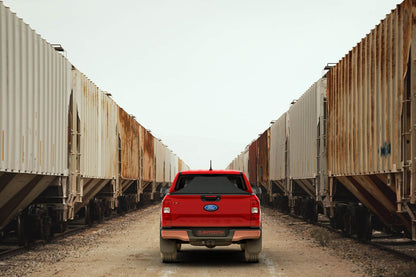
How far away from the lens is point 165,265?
383 inches

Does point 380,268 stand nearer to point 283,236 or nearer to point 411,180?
point 411,180

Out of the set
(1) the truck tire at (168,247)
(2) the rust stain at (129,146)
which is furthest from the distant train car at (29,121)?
(2) the rust stain at (129,146)

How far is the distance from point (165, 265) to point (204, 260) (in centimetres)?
88

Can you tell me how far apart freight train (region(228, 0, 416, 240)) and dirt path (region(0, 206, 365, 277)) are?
1525 millimetres

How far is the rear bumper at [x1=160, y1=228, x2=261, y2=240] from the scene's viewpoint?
9.18m

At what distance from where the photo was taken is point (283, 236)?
1554 cm

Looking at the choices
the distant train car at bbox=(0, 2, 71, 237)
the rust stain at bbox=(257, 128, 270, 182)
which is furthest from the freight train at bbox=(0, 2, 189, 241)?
the rust stain at bbox=(257, 128, 270, 182)

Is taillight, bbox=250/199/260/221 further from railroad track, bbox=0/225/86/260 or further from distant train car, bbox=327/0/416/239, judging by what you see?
railroad track, bbox=0/225/86/260

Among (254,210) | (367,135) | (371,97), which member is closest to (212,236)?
(254,210)

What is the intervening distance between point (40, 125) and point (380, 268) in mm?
7286

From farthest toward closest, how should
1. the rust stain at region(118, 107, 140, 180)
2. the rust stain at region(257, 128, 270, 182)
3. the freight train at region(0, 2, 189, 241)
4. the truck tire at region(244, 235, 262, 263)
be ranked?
the rust stain at region(257, 128, 270, 182), the rust stain at region(118, 107, 140, 180), the freight train at region(0, 2, 189, 241), the truck tire at region(244, 235, 262, 263)

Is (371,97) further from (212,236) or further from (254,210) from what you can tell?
(212,236)

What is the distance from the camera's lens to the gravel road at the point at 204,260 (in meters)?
9.03

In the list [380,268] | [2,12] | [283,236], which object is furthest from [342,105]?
[2,12]
